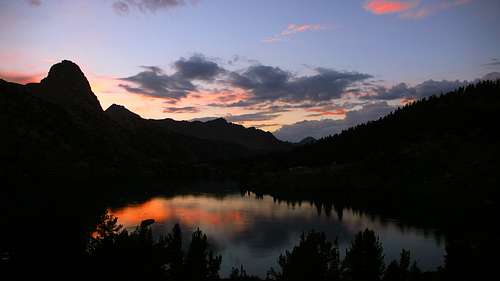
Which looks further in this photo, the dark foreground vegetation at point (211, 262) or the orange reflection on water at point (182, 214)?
the orange reflection on water at point (182, 214)

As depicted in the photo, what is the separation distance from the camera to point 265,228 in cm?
14150

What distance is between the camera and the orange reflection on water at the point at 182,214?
15099 cm

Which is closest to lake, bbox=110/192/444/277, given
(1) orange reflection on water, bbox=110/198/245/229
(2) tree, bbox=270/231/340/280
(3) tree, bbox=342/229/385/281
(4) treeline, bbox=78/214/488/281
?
(1) orange reflection on water, bbox=110/198/245/229

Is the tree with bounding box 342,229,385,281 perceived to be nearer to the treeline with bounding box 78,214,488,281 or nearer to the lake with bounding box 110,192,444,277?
the treeline with bounding box 78,214,488,281

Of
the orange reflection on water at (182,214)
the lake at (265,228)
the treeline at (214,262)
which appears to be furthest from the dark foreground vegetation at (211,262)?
the orange reflection on water at (182,214)

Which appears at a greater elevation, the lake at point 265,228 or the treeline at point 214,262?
the treeline at point 214,262

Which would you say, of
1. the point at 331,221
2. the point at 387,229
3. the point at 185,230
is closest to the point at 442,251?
the point at 387,229

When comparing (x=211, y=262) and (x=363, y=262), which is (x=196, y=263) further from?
(x=363, y=262)

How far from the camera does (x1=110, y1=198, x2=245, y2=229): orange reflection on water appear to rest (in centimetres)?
15099

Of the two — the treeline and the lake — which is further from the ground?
the treeline

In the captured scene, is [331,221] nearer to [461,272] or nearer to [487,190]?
[487,190]

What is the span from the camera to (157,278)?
5288 cm

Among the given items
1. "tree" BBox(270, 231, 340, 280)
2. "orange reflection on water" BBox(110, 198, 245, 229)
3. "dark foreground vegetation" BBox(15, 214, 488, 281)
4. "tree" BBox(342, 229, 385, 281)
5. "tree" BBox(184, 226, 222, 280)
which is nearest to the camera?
"dark foreground vegetation" BBox(15, 214, 488, 281)

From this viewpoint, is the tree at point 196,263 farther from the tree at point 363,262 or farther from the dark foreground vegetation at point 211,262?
the tree at point 363,262
